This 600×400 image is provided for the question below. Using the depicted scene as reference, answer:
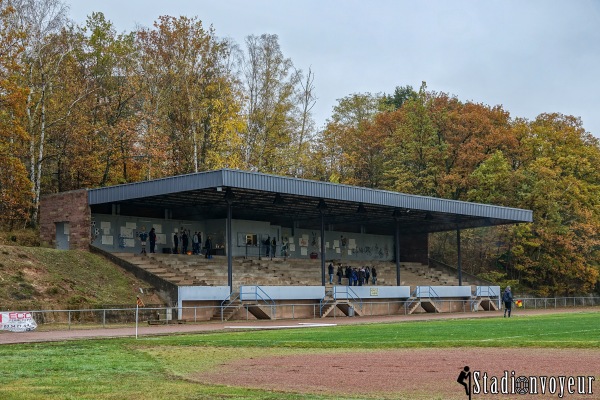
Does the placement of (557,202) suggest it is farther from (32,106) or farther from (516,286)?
(32,106)

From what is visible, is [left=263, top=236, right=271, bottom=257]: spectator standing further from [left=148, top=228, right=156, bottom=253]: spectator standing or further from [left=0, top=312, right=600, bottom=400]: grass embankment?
[left=0, top=312, right=600, bottom=400]: grass embankment

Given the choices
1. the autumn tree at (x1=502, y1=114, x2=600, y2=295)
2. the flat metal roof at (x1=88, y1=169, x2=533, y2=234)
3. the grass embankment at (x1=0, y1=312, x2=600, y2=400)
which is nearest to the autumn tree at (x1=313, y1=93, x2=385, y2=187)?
the flat metal roof at (x1=88, y1=169, x2=533, y2=234)

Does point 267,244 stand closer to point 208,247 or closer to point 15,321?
point 208,247

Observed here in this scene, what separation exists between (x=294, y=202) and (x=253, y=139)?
687 inches

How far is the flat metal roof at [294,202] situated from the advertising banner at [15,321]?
1318 cm

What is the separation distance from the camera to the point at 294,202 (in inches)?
2073

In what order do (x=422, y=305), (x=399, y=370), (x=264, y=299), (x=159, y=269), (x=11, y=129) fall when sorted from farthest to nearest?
1. (x=422, y=305)
2. (x=11, y=129)
3. (x=159, y=269)
4. (x=264, y=299)
5. (x=399, y=370)

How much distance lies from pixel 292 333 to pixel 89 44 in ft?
132

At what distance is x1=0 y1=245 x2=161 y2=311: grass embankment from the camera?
37438 mm

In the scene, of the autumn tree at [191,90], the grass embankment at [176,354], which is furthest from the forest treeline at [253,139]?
the grass embankment at [176,354]

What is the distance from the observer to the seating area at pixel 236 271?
46938mm

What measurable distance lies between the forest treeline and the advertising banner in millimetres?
19694

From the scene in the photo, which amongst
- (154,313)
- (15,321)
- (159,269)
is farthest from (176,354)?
(159,269)

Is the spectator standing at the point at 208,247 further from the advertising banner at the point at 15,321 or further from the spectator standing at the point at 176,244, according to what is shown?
the advertising banner at the point at 15,321
